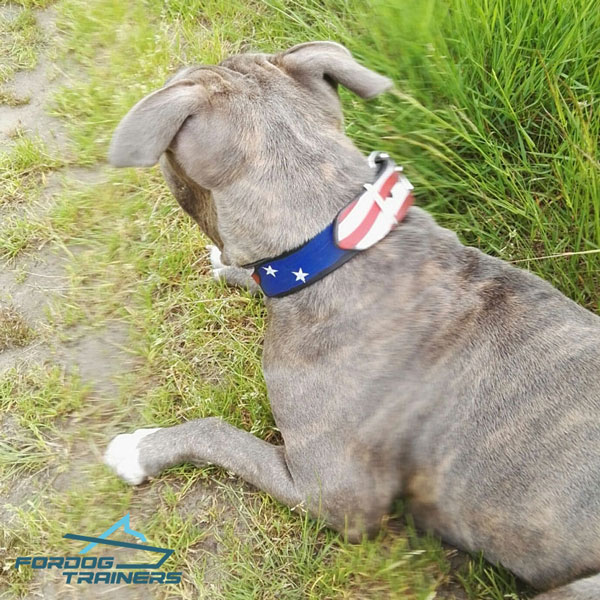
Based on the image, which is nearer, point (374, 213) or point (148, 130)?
point (148, 130)

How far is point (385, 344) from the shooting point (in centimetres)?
250

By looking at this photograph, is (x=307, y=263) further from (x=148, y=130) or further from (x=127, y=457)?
(x=127, y=457)

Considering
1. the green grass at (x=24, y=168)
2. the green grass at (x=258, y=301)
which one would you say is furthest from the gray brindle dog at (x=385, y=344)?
the green grass at (x=24, y=168)

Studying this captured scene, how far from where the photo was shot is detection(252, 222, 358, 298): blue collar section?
2.44 meters

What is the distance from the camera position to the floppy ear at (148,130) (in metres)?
2.28

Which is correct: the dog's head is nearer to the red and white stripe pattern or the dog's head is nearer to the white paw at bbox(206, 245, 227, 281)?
the red and white stripe pattern

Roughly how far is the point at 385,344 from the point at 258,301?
3.78 ft

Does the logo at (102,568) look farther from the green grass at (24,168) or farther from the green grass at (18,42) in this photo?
the green grass at (18,42)

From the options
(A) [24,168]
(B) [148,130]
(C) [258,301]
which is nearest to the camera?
(B) [148,130]

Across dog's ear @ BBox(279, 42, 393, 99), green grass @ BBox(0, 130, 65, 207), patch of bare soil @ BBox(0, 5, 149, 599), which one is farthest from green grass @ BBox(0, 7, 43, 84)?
dog's ear @ BBox(279, 42, 393, 99)

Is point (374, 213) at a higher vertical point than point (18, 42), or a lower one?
higher

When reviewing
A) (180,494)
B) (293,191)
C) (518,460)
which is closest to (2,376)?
(180,494)

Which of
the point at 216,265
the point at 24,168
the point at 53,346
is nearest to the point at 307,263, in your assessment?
the point at 216,265

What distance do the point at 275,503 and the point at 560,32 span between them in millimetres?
2461
